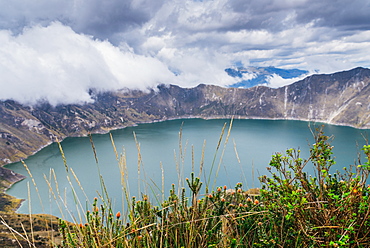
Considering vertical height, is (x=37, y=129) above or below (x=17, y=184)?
above

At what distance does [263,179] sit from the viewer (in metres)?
3.00

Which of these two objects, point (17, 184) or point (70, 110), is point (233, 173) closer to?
point (17, 184)

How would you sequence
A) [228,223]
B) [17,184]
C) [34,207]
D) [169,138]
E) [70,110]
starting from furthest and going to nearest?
[70,110], [169,138], [17,184], [34,207], [228,223]

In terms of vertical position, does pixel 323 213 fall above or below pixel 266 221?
above

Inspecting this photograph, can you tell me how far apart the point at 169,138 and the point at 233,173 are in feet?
216

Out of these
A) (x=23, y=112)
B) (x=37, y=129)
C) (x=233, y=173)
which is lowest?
(x=233, y=173)

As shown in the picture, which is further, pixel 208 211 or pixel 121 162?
pixel 208 211

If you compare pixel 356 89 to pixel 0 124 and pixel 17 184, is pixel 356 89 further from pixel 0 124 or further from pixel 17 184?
pixel 0 124

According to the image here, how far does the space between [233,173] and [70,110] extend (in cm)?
16788

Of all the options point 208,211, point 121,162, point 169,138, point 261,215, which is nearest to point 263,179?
point 261,215

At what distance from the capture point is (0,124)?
13712 cm

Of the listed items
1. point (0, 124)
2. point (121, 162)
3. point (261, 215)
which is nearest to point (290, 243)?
point (261, 215)

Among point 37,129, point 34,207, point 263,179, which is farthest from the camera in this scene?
A: point 37,129

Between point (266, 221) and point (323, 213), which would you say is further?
point (266, 221)
